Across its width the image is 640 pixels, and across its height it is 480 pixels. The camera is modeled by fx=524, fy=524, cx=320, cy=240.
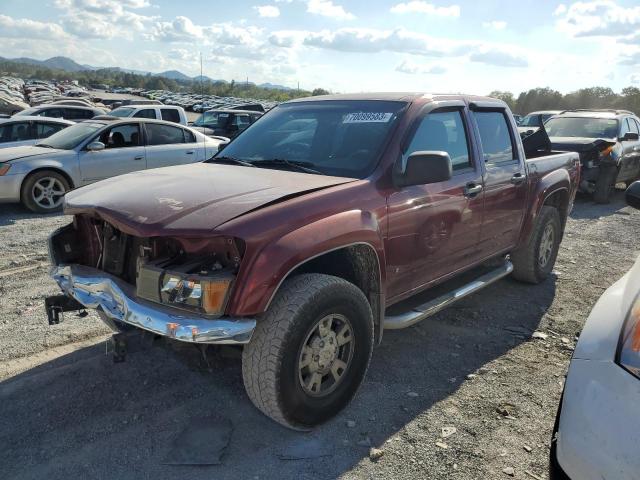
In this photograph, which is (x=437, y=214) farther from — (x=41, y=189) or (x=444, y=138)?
(x=41, y=189)

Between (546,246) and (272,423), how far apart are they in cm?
377

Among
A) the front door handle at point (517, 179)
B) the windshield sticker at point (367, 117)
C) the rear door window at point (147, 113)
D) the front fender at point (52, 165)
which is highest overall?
the windshield sticker at point (367, 117)

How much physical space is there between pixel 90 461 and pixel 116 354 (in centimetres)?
56

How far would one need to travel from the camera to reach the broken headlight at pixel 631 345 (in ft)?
6.38

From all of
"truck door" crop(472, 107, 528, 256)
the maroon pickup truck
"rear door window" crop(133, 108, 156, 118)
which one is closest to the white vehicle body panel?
the maroon pickup truck

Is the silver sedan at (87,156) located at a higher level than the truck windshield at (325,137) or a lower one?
lower

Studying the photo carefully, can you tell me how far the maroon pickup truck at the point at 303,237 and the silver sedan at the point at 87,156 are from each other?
17.9 ft

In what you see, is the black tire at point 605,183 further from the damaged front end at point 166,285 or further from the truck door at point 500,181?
the damaged front end at point 166,285

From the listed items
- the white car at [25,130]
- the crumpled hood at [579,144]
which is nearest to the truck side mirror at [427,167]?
the crumpled hood at [579,144]

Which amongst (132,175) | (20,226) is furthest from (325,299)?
(20,226)

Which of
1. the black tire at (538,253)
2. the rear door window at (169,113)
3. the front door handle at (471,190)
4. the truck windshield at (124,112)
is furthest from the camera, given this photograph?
the truck windshield at (124,112)

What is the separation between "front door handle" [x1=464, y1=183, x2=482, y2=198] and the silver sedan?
6747 millimetres

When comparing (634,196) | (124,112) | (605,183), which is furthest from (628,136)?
(124,112)

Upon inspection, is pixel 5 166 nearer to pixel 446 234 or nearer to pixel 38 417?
pixel 38 417
